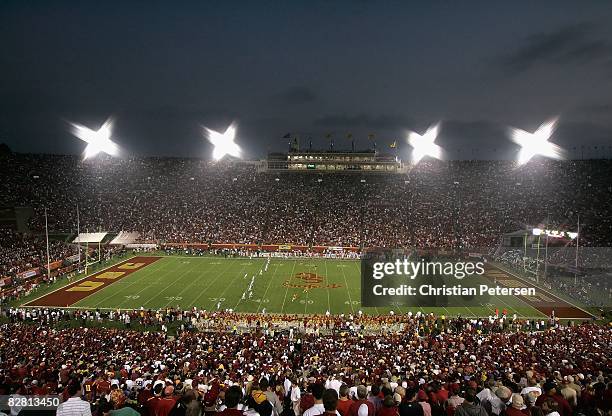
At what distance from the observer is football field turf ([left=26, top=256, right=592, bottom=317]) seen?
94.9ft

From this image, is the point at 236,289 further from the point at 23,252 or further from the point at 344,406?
the point at 344,406

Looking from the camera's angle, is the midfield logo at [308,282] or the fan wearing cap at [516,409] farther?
the midfield logo at [308,282]

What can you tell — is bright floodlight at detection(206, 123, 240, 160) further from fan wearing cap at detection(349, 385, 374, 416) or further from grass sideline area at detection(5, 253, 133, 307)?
fan wearing cap at detection(349, 385, 374, 416)

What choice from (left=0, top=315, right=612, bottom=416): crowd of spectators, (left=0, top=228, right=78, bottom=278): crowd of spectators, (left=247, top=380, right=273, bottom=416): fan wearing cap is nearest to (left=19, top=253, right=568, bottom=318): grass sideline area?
(left=0, top=228, right=78, bottom=278): crowd of spectators

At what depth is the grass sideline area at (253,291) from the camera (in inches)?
1133

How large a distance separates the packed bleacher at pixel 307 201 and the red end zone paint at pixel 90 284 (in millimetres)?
11238

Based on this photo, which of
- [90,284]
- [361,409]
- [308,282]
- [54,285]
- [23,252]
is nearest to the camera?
[361,409]

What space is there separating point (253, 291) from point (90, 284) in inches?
522

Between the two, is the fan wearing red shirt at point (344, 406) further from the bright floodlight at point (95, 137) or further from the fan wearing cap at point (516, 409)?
the bright floodlight at point (95, 137)

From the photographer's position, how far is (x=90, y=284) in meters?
34.6

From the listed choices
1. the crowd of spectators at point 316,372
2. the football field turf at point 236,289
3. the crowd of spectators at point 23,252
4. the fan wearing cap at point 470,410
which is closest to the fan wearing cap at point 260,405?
the crowd of spectators at point 316,372

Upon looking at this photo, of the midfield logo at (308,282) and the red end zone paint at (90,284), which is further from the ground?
the red end zone paint at (90,284)

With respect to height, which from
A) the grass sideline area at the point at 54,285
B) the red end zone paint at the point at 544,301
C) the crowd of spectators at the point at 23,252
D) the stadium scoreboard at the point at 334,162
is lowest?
the red end zone paint at the point at 544,301

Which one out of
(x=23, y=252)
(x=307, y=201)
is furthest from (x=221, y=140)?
(x=23, y=252)
